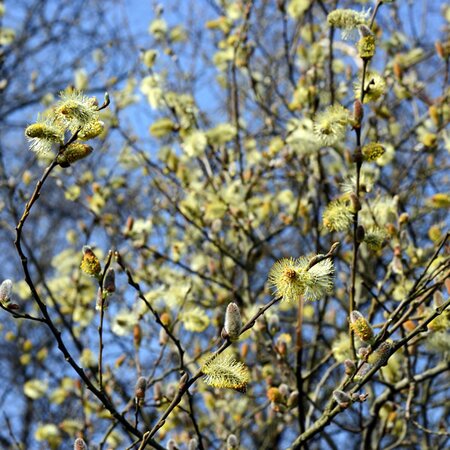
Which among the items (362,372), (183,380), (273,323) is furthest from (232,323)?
(273,323)

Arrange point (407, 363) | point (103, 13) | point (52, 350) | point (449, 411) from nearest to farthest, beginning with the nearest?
point (407, 363)
point (449, 411)
point (103, 13)
point (52, 350)

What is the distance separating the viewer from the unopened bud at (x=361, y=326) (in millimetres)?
1839

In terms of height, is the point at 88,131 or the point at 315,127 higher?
the point at 315,127

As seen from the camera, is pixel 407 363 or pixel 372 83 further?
pixel 407 363

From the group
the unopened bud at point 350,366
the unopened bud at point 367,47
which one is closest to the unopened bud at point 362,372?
the unopened bud at point 350,366

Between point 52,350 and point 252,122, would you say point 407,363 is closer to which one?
point 252,122

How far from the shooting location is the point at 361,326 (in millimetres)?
1841

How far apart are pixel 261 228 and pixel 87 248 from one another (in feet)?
9.50

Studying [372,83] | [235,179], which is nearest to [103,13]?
[235,179]

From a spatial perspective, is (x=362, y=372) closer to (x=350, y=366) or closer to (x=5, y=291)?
(x=350, y=366)

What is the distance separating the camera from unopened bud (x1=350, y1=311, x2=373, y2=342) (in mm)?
1839

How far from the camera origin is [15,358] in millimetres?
8203

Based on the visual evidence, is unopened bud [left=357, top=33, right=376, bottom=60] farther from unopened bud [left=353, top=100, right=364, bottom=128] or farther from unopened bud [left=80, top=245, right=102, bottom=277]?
unopened bud [left=80, top=245, right=102, bottom=277]

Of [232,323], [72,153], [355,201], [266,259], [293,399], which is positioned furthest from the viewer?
[266,259]
